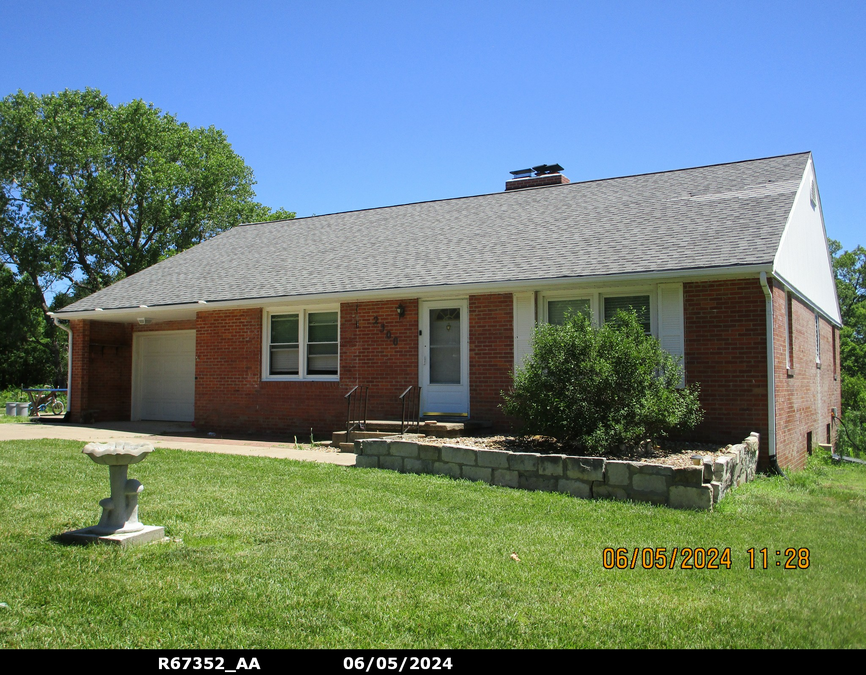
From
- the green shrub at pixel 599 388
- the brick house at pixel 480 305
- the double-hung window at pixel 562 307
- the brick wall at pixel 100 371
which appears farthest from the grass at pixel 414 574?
the brick wall at pixel 100 371

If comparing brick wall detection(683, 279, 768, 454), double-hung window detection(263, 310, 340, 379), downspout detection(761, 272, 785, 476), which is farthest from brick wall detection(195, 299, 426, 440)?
downspout detection(761, 272, 785, 476)

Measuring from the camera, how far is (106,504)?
5512mm

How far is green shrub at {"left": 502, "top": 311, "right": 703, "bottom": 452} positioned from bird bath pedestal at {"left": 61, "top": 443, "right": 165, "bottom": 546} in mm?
5071

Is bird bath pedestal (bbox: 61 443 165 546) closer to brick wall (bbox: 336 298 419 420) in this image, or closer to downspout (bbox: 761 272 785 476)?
brick wall (bbox: 336 298 419 420)

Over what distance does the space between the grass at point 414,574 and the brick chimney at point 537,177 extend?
11137 millimetres

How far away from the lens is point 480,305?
40.1 feet

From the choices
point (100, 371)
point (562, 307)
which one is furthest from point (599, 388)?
point (100, 371)

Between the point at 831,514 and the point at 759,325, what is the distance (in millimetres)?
→ 3836

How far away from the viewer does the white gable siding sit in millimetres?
11352

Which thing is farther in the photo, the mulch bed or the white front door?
the white front door

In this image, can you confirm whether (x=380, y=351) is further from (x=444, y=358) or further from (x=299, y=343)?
(x=299, y=343)

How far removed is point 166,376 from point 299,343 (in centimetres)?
536
